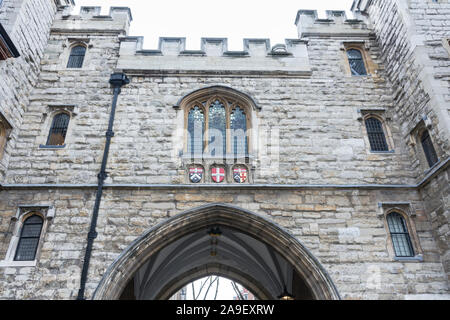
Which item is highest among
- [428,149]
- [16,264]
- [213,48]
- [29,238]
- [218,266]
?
[213,48]

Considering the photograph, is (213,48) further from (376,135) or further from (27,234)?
(27,234)

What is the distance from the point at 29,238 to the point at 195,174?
3.69 metres

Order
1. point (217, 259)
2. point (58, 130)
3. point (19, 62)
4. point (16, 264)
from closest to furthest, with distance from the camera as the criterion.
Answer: point (16, 264) < point (19, 62) < point (58, 130) < point (217, 259)

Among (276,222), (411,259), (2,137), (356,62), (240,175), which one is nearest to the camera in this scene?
(411,259)

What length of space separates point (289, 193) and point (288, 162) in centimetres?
78

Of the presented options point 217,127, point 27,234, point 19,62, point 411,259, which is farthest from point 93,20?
point 411,259

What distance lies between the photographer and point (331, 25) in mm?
9906

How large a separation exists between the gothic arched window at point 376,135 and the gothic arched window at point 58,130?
7.51 meters

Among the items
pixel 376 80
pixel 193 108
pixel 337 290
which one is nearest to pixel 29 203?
pixel 193 108

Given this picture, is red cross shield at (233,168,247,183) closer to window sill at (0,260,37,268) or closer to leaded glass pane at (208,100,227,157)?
leaded glass pane at (208,100,227,157)

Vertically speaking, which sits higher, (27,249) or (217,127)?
(217,127)

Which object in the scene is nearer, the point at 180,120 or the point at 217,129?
the point at 180,120

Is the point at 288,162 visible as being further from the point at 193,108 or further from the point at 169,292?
the point at 169,292

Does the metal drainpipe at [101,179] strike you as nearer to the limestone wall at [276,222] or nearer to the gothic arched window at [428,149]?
the limestone wall at [276,222]
